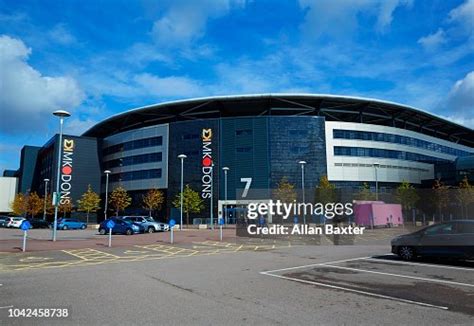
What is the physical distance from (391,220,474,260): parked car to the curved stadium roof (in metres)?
54.0

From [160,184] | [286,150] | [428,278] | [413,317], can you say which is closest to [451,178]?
[286,150]

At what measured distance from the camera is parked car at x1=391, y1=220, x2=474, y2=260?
1375cm

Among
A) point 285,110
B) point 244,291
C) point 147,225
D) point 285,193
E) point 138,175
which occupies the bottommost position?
point 244,291

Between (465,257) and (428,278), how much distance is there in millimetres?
3515

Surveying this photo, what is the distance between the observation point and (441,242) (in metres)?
14.4

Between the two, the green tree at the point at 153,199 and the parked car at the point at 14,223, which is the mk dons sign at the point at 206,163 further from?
the parked car at the point at 14,223

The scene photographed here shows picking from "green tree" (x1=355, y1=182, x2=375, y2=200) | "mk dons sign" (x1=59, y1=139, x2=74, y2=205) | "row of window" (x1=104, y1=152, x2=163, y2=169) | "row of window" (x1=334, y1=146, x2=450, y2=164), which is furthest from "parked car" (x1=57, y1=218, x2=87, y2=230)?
"row of window" (x1=334, y1=146, x2=450, y2=164)

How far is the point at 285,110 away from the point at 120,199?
33.1m

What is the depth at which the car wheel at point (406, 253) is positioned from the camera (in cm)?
1534

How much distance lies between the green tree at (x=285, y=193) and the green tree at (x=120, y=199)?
92.1 ft

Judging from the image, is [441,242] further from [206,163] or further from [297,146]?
[206,163]

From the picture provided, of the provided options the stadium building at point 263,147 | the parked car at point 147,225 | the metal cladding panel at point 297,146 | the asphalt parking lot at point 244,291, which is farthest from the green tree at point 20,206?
the asphalt parking lot at point 244,291

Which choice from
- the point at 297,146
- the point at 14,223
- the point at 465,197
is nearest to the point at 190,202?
the point at 297,146

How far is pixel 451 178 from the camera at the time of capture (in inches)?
2990
